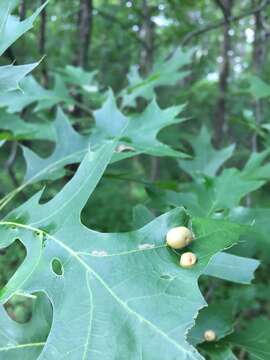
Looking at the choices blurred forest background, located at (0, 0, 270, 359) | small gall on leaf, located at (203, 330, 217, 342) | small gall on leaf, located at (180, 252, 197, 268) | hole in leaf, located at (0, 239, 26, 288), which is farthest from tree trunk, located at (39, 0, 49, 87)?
small gall on leaf, located at (180, 252, 197, 268)

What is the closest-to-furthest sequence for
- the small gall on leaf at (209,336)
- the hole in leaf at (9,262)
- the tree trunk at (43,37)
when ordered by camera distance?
the small gall on leaf at (209,336), the tree trunk at (43,37), the hole in leaf at (9,262)

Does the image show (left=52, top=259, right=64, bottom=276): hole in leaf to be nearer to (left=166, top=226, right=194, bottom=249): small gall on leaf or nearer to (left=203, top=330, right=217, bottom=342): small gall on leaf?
(left=166, top=226, right=194, bottom=249): small gall on leaf

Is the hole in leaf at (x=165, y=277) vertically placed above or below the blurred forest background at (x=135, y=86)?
above

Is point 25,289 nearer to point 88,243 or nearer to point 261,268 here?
point 88,243

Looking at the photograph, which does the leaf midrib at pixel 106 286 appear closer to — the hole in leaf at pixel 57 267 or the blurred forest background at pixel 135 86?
the hole in leaf at pixel 57 267

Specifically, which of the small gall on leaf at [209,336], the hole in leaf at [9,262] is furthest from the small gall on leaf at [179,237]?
the hole in leaf at [9,262]

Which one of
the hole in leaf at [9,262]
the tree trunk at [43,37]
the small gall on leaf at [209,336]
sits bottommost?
the hole in leaf at [9,262]

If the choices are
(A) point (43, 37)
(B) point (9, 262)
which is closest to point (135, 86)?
(A) point (43, 37)
